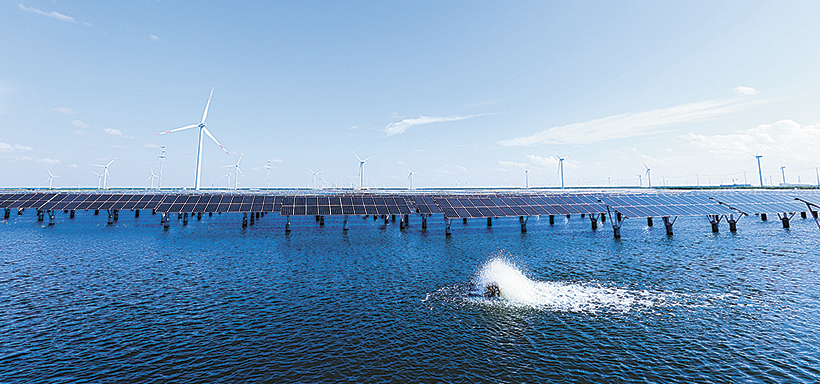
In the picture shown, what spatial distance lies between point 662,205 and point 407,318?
10114 cm

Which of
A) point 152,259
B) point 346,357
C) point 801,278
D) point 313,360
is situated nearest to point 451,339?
point 346,357

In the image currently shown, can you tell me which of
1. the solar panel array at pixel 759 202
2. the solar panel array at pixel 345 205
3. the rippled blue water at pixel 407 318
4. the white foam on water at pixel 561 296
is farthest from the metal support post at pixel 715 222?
the solar panel array at pixel 345 205

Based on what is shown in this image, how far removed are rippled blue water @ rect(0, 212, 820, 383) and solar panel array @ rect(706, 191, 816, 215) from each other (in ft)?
172

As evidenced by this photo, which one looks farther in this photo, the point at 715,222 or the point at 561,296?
the point at 715,222

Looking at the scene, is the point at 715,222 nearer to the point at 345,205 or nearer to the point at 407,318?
the point at 407,318

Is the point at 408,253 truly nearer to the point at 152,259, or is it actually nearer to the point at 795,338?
the point at 152,259

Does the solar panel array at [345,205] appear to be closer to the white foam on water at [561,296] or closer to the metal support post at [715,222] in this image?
the white foam on water at [561,296]

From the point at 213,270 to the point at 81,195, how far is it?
125 meters

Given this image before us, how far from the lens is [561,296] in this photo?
34.8m

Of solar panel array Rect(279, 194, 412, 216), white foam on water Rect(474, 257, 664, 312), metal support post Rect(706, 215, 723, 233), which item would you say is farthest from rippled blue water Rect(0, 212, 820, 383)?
solar panel array Rect(279, 194, 412, 216)

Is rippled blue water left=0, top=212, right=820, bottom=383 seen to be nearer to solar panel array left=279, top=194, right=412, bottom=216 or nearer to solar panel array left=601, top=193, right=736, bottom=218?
solar panel array left=601, top=193, right=736, bottom=218

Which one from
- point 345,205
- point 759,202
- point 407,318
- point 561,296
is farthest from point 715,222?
point 345,205

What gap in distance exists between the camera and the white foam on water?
31984mm

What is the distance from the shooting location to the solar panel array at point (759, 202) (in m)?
96.9
